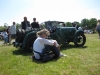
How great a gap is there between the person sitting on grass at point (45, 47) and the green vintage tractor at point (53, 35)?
7.47ft

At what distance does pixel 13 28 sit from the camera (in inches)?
535

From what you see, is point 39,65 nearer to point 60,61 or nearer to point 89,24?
point 60,61

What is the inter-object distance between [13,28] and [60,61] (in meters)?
8.64

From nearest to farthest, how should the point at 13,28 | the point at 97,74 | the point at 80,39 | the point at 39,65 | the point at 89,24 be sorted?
1. the point at 97,74
2. the point at 39,65
3. the point at 80,39
4. the point at 13,28
5. the point at 89,24

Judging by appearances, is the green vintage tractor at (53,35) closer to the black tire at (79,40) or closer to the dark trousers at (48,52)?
the black tire at (79,40)

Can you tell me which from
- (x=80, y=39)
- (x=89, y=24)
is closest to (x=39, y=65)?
(x=80, y=39)

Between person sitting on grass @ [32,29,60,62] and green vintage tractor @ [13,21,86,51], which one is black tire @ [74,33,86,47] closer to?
green vintage tractor @ [13,21,86,51]

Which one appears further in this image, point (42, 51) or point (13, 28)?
point (13, 28)

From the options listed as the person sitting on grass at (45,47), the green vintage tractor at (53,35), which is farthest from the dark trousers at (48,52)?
the green vintage tractor at (53,35)

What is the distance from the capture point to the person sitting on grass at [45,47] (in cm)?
584

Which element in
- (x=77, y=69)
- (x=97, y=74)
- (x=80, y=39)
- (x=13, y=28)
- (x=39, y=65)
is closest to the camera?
(x=97, y=74)

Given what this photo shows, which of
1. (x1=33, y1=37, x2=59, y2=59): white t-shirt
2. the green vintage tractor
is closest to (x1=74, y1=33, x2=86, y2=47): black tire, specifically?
the green vintage tractor

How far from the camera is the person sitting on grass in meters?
5.84

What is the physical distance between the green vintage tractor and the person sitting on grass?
7.47ft
